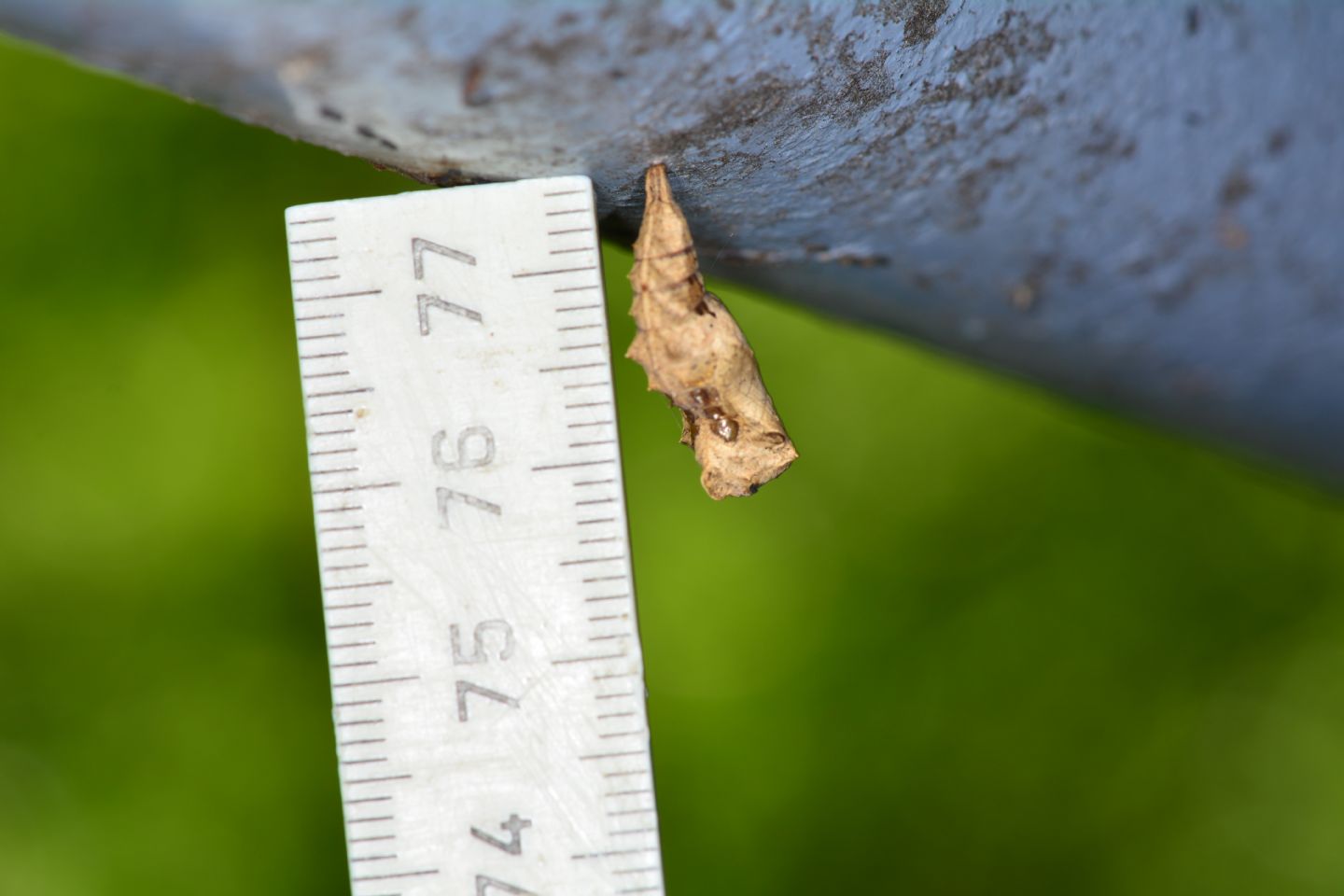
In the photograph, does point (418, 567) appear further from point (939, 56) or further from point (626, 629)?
point (939, 56)

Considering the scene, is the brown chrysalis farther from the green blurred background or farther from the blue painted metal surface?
the green blurred background

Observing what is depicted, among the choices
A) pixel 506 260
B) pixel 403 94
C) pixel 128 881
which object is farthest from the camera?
pixel 128 881

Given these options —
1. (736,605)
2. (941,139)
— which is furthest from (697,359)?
(736,605)

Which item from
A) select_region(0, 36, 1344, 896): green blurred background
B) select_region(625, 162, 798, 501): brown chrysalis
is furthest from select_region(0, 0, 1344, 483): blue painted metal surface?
select_region(0, 36, 1344, 896): green blurred background

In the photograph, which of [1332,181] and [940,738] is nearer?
[1332,181]

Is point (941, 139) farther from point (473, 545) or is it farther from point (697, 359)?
point (473, 545)

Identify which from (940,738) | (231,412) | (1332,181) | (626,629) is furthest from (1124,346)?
(231,412)

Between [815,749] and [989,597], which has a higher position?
[989,597]

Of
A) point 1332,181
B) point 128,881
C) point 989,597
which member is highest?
point 1332,181
